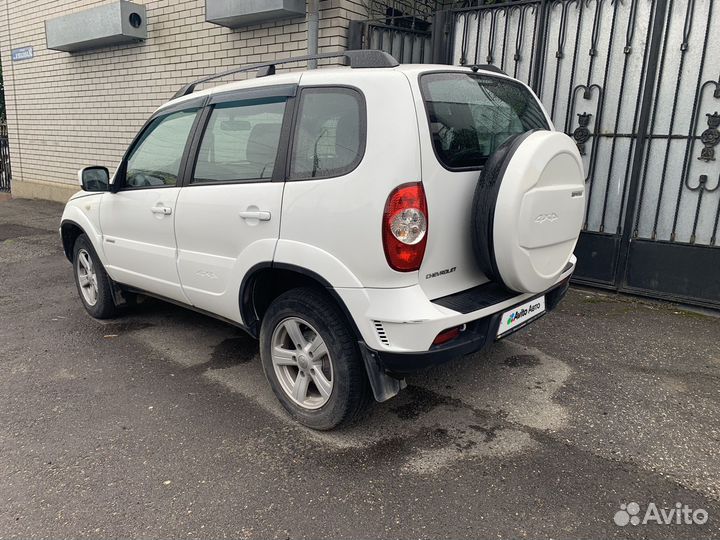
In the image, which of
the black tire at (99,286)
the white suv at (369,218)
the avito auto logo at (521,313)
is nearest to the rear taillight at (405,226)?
the white suv at (369,218)

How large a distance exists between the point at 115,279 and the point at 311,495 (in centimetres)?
276

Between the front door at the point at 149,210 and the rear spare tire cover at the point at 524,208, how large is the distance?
2034 millimetres

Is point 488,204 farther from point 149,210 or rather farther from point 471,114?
point 149,210

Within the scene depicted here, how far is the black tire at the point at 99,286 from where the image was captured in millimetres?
4578

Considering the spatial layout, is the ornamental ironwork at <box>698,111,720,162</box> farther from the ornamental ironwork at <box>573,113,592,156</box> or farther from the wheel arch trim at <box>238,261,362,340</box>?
the wheel arch trim at <box>238,261,362,340</box>

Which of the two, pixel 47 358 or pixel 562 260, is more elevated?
pixel 562 260

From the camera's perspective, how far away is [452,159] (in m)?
2.66

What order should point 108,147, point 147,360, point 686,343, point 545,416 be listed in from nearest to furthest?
point 545,416 → point 147,360 → point 686,343 → point 108,147

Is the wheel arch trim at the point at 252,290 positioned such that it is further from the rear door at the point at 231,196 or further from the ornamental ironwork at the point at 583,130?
the ornamental ironwork at the point at 583,130

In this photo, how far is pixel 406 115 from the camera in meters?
2.50

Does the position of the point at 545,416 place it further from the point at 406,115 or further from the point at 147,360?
the point at 147,360

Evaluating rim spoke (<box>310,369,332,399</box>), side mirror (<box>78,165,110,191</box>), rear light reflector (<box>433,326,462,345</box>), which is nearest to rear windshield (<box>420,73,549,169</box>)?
rear light reflector (<box>433,326,462,345</box>)

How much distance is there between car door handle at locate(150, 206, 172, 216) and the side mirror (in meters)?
0.67

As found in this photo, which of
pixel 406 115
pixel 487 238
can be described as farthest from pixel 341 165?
pixel 487 238
